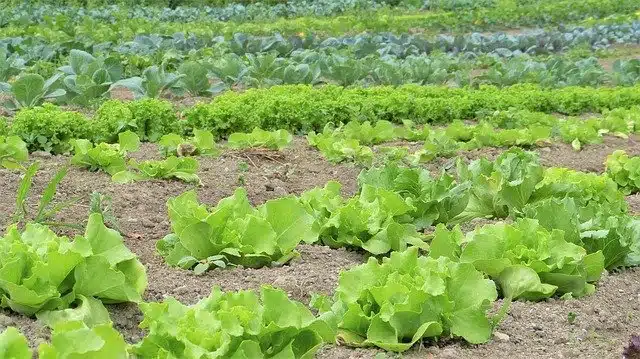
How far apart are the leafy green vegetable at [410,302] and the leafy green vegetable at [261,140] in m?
3.89

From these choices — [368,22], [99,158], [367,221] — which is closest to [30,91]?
[99,158]

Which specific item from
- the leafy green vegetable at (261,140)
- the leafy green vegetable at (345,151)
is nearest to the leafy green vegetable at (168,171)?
the leafy green vegetable at (261,140)

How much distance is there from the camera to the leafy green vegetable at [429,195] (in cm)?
539

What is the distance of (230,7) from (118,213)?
20.1 metres

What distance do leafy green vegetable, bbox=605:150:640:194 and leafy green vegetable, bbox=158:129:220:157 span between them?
3.06 m

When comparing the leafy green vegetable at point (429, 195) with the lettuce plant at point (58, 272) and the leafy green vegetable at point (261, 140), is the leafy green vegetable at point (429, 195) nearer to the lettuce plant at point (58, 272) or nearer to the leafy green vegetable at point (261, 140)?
the lettuce plant at point (58, 272)

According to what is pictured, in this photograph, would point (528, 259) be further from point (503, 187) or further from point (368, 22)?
point (368, 22)

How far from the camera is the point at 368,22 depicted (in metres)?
21.5

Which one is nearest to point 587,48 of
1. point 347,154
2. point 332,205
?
point 347,154

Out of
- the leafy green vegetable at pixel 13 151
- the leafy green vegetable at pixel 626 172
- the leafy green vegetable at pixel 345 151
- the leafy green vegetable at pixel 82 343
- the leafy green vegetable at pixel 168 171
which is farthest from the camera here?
the leafy green vegetable at pixel 345 151

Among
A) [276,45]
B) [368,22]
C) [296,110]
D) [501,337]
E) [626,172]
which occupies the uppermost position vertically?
[501,337]

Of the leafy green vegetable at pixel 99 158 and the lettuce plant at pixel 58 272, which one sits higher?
the lettuce plant at pixel 58 272

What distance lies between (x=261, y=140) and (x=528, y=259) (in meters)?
3.70

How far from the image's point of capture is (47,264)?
3543 mm
